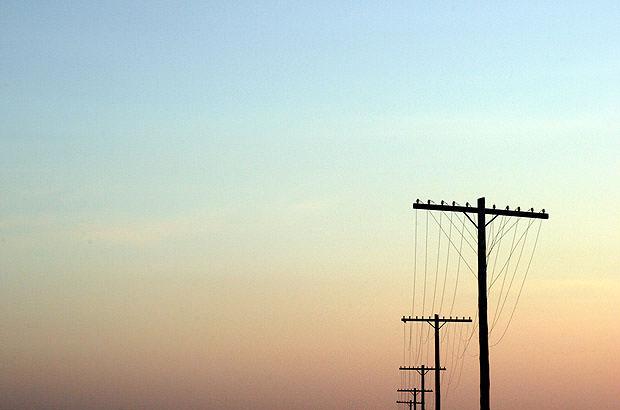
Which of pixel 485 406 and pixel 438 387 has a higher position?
pixel 438 387

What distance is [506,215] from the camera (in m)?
41.6

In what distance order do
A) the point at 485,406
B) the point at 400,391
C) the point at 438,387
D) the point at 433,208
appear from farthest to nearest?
the point at 400,391, the point at 438,387, the point at 433,208, the point at 485,406

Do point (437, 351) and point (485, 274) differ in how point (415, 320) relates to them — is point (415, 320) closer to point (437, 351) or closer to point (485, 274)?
point (437, 351)

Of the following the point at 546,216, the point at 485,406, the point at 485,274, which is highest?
the point at 546,216

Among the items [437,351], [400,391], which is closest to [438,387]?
[437,351]

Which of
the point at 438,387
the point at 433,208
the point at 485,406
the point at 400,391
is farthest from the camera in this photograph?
the point at 400,391

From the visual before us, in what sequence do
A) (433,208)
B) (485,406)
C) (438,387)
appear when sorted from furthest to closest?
(438,387) < (433,208) < (485,406)

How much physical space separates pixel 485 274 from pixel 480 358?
250cm

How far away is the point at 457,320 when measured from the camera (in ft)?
229

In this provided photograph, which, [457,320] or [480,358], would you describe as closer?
[480,358]

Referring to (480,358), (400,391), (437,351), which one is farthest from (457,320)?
(480,358)

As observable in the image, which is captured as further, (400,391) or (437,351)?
(400,391)

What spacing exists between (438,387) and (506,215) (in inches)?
1100

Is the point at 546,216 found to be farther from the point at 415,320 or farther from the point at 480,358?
the point at 415,320
